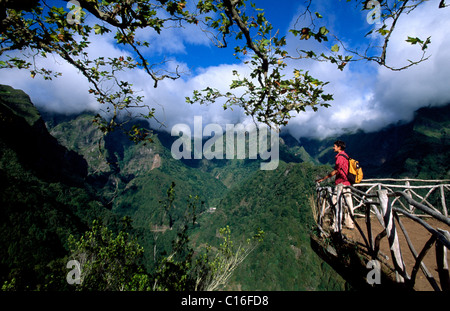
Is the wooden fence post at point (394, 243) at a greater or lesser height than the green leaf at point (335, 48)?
lesser

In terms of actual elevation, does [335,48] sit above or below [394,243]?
above

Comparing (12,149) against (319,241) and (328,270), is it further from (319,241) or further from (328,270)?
(328,270)

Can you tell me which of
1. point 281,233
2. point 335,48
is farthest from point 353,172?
point 281,233

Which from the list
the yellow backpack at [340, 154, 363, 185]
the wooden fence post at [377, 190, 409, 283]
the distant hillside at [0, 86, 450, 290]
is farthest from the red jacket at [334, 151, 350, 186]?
the distant hillside at [0, 86, 450, 290]

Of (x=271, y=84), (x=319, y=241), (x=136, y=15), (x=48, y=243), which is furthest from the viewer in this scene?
(x=48, y=243)

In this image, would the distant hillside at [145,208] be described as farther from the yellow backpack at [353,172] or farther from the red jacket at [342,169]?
the yellow backpack at [353,172]

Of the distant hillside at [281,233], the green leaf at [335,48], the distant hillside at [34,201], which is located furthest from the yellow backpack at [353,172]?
the distant hillside at [281,233]

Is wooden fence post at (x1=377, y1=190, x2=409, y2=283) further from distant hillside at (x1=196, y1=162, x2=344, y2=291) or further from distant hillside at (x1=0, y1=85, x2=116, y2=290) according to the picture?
distant hillside at (x1=196, y1=162, x2=344, y2=291)

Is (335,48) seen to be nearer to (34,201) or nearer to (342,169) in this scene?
(342,169)

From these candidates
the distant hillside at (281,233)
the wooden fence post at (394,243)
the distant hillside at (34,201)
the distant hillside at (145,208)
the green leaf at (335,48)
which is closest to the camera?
the green leaf at (335,48)

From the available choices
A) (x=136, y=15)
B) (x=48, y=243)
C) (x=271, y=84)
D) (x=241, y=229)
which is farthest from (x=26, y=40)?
(x=241, y=229)

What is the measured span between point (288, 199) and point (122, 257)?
390 ft

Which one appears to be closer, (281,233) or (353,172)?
(353,172)

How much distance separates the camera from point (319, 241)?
6.84m
